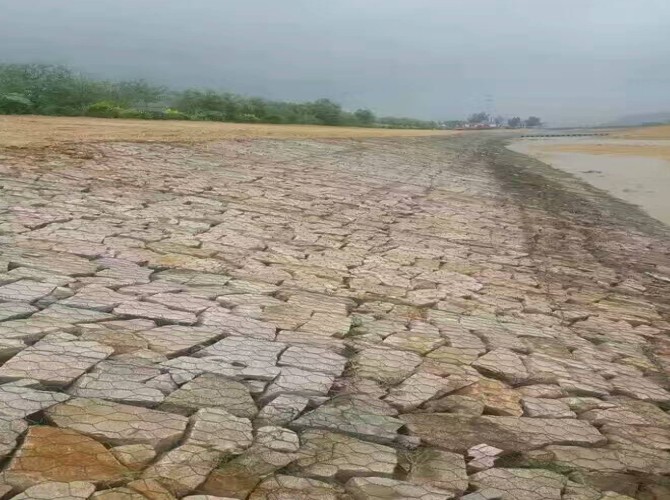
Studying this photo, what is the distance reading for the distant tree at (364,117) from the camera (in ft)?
174

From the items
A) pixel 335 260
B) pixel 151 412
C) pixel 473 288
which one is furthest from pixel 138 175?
pixel 151 412

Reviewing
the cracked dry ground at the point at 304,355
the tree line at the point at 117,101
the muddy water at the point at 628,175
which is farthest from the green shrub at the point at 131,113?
the cracked dry ground at the point at 304,355

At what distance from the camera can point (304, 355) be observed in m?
4.00

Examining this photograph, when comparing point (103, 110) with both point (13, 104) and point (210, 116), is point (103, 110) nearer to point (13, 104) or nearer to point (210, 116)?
point (13, 104)

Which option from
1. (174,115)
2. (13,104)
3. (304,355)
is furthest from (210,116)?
(304,355)

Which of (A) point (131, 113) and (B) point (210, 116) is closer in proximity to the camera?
(A) point (131, 113)

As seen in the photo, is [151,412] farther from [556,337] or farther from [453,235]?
[453,235]

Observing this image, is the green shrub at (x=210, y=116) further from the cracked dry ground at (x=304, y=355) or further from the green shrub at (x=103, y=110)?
the cracked dry ground at (x=304, y=355)

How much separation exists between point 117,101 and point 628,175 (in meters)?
20.3

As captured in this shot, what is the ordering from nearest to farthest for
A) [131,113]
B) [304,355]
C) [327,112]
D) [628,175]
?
1. [304,355]
2. [628,175]
3. [131,113]
4. [327,112]

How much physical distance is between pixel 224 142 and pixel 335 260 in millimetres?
9119

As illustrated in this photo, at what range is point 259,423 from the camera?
3.14 m

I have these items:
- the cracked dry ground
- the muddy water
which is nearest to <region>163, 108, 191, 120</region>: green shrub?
the muddy water

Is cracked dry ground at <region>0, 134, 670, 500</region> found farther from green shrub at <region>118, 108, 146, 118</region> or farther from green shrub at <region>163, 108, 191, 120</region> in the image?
green shrub at <region>163, 108, 191, 120</region>
